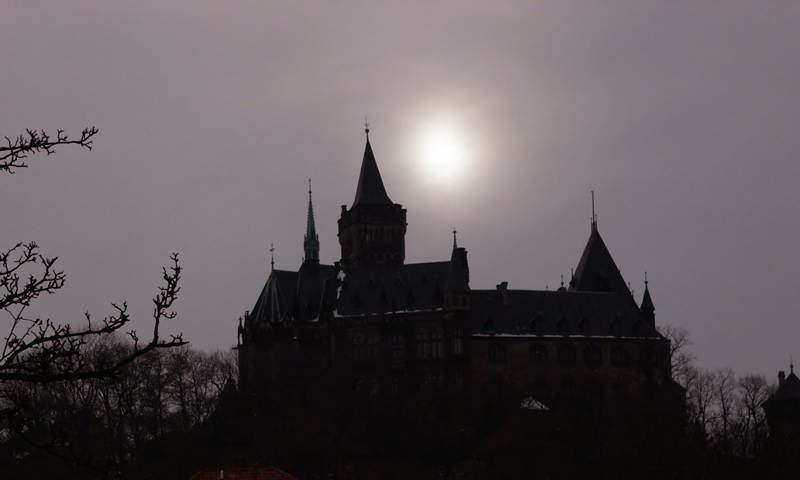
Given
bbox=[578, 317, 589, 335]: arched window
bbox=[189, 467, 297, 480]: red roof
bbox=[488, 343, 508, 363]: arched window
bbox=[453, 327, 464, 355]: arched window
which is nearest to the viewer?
bbox=[189, 467, 297, 480]: red roof

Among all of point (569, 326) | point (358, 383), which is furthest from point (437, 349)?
point (569, 326)

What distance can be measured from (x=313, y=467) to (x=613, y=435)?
77.1ft

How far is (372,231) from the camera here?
5989 inches

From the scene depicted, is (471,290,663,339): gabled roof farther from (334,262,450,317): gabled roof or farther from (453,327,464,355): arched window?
(334,262,450,317): gabled roof

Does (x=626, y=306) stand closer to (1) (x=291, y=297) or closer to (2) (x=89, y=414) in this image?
(1) (x=291, y=297)

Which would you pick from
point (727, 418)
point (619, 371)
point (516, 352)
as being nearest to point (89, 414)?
point (516, 352)

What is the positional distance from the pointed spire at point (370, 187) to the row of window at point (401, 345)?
71.8ft

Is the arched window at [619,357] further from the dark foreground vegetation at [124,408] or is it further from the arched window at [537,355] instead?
the dark foreground vegetation at [124,408]

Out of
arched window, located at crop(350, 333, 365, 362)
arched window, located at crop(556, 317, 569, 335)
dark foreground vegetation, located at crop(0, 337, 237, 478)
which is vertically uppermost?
arched window, located at crop(556, 317, 569, 335)

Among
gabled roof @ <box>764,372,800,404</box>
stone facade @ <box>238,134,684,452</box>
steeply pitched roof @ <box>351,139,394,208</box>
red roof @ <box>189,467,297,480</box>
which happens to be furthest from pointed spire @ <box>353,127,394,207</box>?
red roof @ <box>189,467,297,480</box>

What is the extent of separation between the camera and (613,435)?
11331 centimetres

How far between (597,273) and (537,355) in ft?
56.9

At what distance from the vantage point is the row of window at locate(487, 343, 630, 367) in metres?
135

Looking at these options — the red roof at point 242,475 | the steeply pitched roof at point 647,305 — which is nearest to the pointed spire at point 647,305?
the steeply pitched roof at point 647,305
